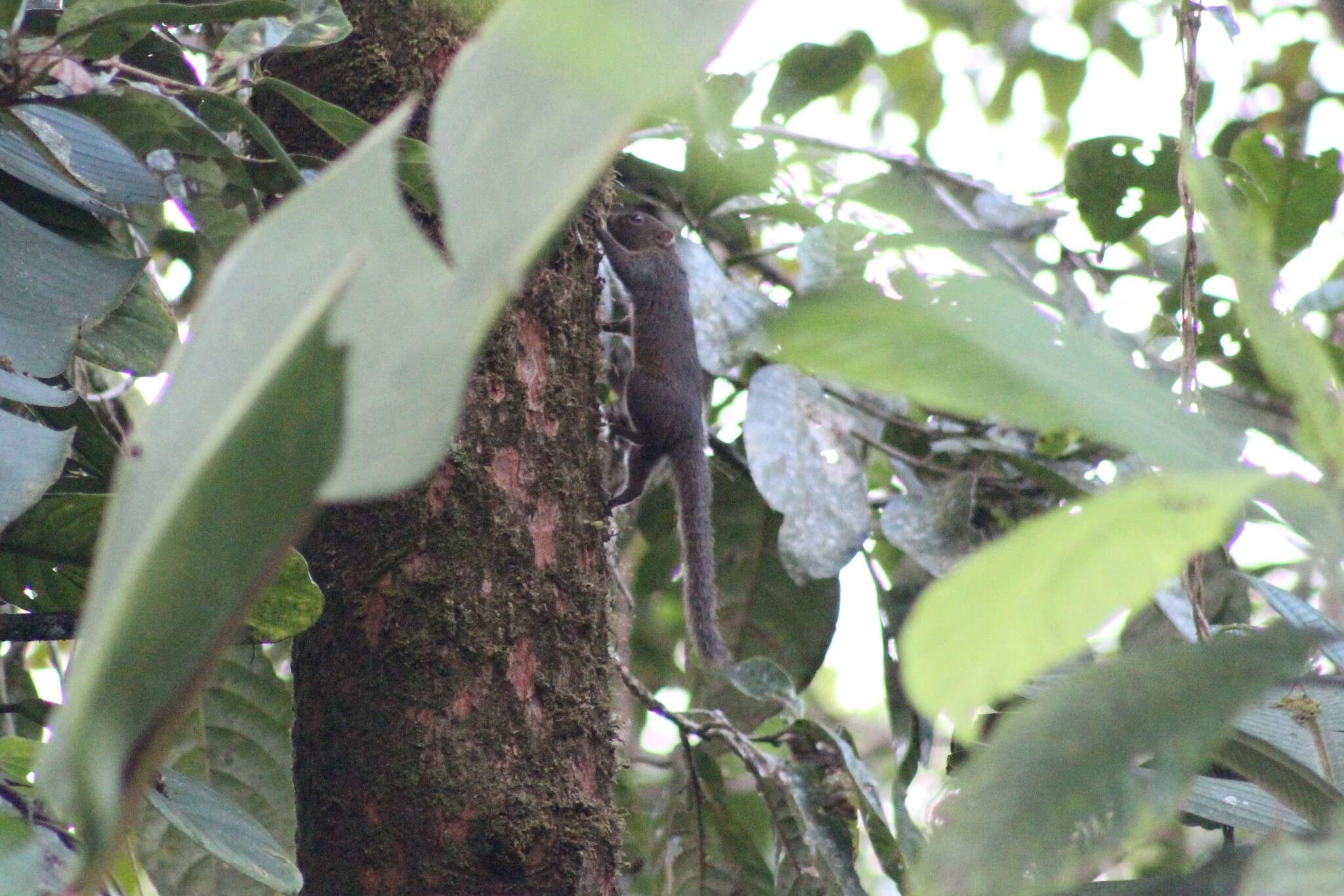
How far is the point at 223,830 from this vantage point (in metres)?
1.36

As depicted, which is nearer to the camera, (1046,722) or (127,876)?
(1046,722)

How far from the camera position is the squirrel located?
10.4 feet

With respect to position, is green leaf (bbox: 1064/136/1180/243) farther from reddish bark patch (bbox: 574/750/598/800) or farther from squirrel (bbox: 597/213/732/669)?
reddish bark patch (bbox: 574/750/598/800)

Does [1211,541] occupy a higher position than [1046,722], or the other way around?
[1211,541]

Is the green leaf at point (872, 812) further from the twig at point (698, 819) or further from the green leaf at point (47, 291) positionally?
the green leaf at point (47, 291)

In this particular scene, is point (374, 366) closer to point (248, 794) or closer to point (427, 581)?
point (427, 581)

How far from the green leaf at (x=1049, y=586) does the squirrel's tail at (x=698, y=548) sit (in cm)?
237

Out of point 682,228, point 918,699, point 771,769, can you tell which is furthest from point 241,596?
point 682,228

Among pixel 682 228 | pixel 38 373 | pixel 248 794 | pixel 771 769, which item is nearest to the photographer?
pixel 38 373

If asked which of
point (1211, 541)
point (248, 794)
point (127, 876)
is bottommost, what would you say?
point (248, 794)

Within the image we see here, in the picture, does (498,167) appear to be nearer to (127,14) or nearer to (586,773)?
(127,14)

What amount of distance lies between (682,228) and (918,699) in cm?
292

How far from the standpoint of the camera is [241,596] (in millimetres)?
462

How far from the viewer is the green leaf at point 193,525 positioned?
0.43 metres
